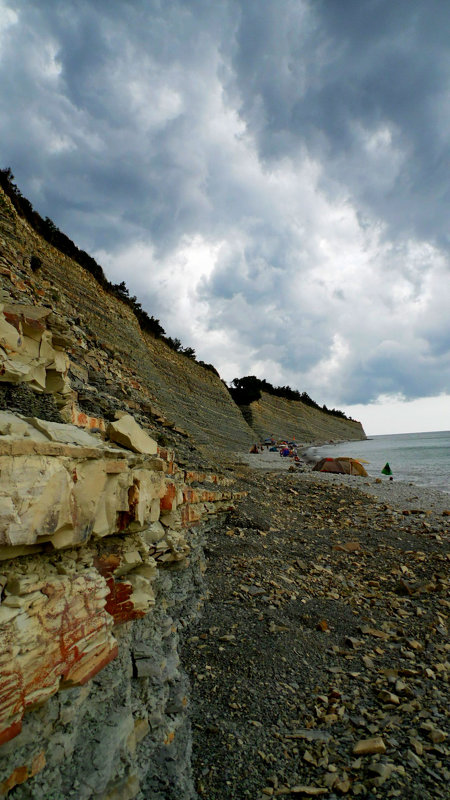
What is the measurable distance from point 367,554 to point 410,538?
1.91 metres

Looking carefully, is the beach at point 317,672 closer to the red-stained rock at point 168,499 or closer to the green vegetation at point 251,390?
the red-stained rock at point 168,499

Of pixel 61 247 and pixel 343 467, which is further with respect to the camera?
pixel 343 467

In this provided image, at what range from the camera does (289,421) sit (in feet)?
181

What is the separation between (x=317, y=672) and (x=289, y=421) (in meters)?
52.6

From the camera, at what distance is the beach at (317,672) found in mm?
2410

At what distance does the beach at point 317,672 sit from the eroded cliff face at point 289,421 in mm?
34710

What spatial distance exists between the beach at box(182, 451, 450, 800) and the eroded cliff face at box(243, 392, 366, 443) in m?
34.7

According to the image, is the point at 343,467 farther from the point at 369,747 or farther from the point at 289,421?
the point at 289,421

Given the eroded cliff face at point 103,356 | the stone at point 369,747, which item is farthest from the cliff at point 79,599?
the stone at point 369,747

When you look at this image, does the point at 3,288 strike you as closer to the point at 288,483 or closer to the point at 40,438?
the point at 40,438

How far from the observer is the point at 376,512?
10.5 m

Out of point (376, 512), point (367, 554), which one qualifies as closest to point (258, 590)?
point (367, 554)

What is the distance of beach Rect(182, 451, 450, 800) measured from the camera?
241cm

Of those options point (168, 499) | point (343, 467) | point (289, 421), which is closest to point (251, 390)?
point (289, 421)
